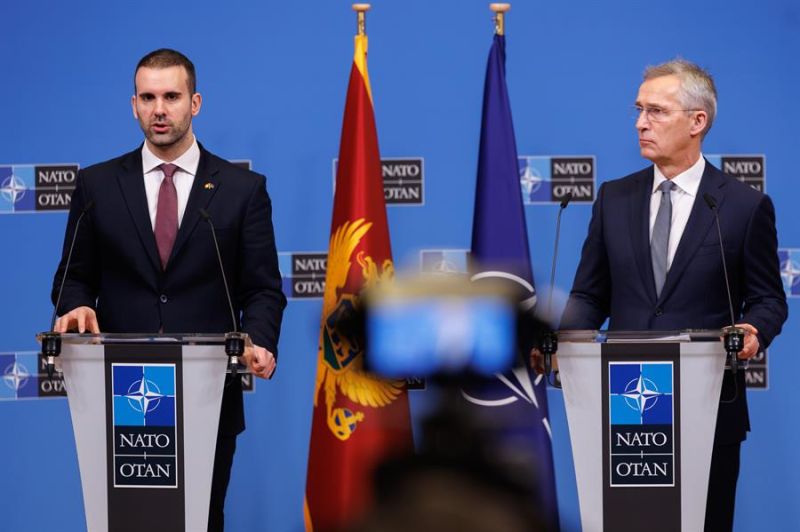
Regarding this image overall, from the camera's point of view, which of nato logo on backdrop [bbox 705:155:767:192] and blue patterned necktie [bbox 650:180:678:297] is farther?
nato logo on backdrop [bbox 705:155:767:192]

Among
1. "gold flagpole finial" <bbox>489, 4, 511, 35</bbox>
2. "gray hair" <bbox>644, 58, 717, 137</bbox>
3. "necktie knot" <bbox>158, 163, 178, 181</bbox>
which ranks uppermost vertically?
"gold flagpole finial" <bbox>489, 4, 511, 35</bbox>

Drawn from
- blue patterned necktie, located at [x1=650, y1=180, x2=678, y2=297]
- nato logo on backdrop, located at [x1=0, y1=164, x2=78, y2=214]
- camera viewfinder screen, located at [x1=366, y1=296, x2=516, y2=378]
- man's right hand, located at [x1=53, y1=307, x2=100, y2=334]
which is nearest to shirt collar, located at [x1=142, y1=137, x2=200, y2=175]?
man's right hand, located at [x1=53, y1=307, x2=100, y2=334]

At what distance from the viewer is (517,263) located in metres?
4.00

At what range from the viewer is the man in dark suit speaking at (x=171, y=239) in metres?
3.20

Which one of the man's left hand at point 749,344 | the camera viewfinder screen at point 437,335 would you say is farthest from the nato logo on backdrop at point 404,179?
the camera viewfinder screen at point 437,335

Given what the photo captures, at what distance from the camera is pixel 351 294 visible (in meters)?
3.97

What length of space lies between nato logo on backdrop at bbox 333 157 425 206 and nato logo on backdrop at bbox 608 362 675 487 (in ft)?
7.16

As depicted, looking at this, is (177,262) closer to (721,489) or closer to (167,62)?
(167,62)

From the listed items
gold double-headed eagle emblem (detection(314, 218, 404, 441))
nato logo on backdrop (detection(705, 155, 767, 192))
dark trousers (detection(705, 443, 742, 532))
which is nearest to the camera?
dark trousers (detection(705, 443, 742, 532))

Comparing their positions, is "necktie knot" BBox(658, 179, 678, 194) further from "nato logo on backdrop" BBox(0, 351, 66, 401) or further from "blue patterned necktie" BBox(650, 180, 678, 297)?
"nato logo on backdrop" BBox(0, 351, 66, 401)

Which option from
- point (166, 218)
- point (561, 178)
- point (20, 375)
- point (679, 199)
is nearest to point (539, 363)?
point (679, 199)

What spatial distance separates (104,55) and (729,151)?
9.13 ft

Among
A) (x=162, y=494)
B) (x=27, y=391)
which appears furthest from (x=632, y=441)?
(x=27, y=391)

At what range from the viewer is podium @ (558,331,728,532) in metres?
2.60
